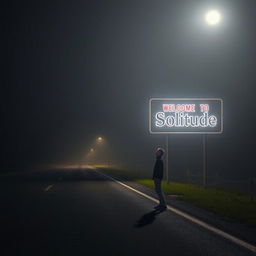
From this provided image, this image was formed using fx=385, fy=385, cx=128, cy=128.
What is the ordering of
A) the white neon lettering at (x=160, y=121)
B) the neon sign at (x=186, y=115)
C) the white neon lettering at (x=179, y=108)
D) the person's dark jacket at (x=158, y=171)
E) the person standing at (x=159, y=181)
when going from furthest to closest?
1. the white neon lettering at (x=160, y=121)
2. the white neon lettering at (x=179, y=108)
3. the neon sign at (x=186, y=115)
4. the person's dark jacket at (x=158, y=171)
5. the person standing at (x=159, y=181)

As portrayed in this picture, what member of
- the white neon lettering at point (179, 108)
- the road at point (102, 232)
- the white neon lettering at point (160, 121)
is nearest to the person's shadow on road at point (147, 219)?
the road at point (102, 232)

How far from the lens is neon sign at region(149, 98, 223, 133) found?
23438 millimetres

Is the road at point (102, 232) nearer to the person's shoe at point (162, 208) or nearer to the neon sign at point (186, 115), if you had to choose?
the person's shoe at point (162, 208)

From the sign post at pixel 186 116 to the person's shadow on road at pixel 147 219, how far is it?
12719 millimetres

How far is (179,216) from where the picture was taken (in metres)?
10.6

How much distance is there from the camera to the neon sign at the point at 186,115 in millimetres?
23438

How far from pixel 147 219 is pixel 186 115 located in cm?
1431

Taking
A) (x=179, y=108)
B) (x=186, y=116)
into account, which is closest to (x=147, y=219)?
(x=186, y=116)

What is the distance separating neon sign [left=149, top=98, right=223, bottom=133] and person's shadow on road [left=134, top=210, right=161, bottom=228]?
12736 mm

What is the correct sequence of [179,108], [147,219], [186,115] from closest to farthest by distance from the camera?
[147,219] < [186,115] < [179,108]

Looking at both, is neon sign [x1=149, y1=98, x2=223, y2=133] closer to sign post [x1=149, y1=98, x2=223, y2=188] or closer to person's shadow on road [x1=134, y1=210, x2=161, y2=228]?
sign post [x1=149, y1=98, x2=223, y2=188]

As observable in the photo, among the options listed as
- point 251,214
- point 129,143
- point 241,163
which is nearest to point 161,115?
point 251,214

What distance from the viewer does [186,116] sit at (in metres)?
23.6

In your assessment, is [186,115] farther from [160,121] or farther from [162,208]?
[162,208]
